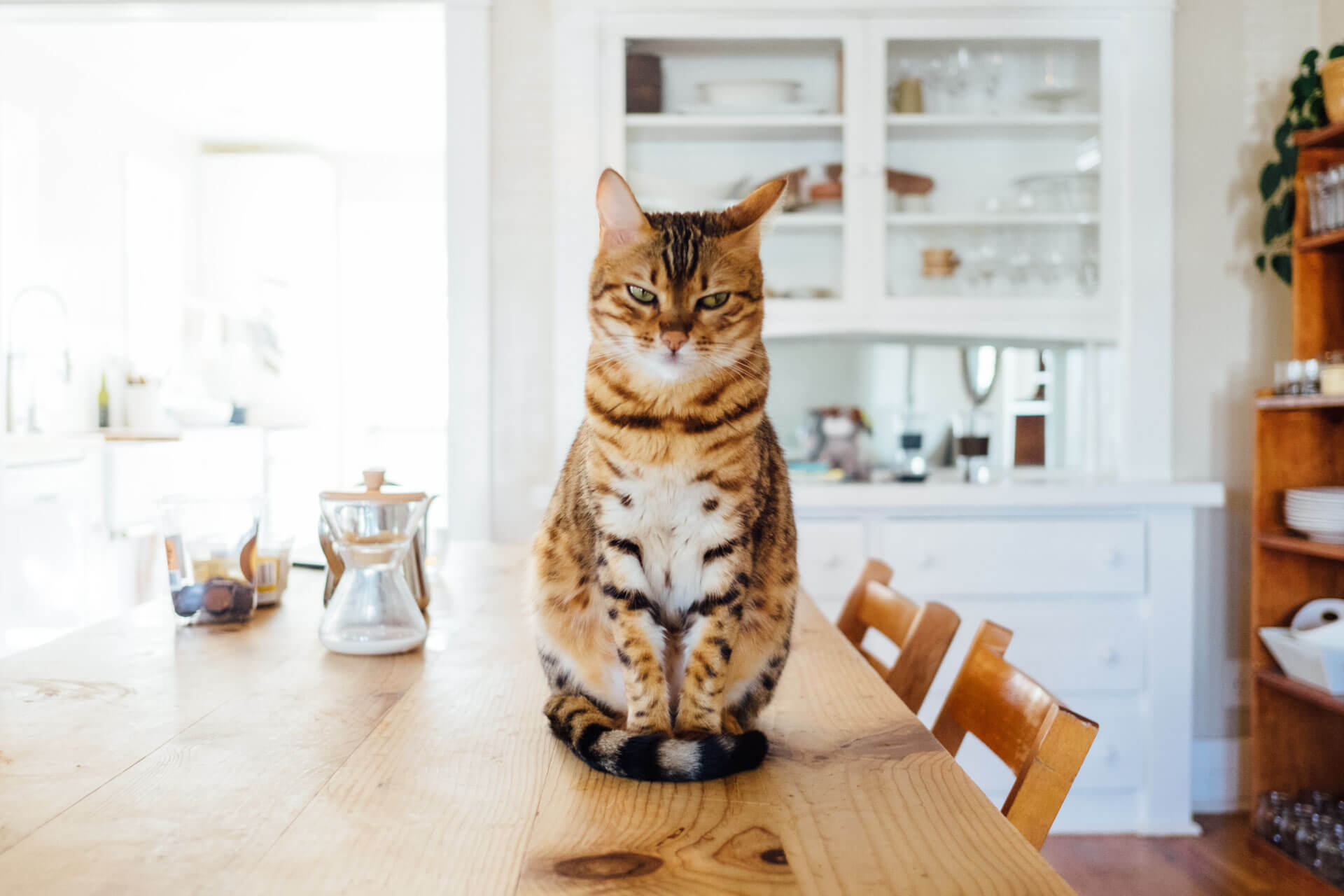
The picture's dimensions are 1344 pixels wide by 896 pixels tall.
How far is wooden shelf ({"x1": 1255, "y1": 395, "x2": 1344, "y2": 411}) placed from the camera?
2209mm

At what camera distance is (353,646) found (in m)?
1.05

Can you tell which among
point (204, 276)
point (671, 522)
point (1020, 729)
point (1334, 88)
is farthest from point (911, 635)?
point (204, 276)

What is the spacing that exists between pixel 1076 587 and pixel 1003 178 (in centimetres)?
125

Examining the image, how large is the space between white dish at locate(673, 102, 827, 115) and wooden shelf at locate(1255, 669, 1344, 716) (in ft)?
6.52

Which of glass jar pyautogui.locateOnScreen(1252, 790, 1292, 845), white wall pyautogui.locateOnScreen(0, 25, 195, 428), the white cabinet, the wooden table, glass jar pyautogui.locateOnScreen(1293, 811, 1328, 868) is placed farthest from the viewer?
white wall pyautogui.locateOnScreen(0, 25, 195, 428)

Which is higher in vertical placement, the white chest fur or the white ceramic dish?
the white chest fur

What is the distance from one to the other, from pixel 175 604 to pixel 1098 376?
261 centimetres

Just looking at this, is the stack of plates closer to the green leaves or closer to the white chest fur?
the green leaves

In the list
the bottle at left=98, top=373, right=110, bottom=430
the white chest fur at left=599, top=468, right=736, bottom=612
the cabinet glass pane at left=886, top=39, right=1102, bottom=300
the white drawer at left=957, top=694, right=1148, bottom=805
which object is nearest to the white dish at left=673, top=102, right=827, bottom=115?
the cabinet glass pane at left=886, top=39, right=1102, bottom=300

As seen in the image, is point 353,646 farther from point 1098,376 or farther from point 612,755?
point 1098,376

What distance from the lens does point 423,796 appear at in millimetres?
657

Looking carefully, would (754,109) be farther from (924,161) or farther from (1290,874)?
(1290,874)

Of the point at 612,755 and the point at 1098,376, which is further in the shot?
the point at 1098,376

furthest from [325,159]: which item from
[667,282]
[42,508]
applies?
[667,282]
